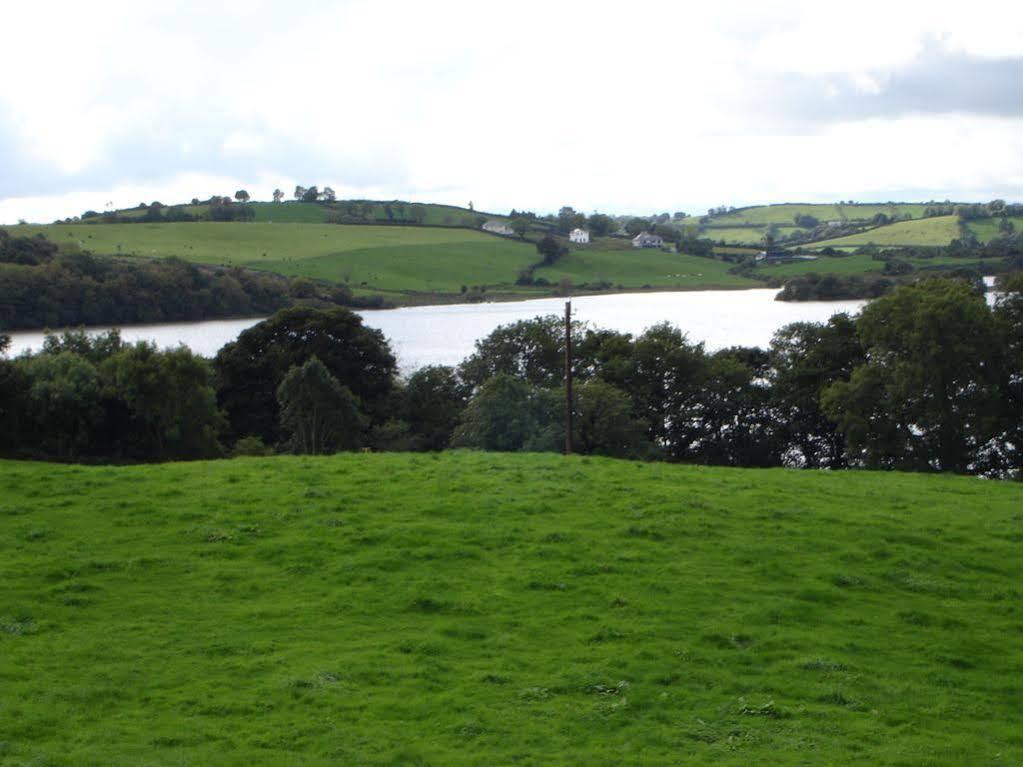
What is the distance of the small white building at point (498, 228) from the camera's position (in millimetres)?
128625

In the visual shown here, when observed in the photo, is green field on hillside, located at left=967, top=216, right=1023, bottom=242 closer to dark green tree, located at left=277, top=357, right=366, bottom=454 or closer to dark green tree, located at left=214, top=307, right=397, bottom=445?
dark green tree, located at left=214, top=307, right=397, bottom=445

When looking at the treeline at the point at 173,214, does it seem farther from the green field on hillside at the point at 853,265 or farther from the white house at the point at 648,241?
the green field on hillside at the point at 853,265

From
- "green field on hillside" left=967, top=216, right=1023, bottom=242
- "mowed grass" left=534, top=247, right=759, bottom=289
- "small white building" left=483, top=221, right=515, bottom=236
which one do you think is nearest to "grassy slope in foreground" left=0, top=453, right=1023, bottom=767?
"mowed grass" left=534, top=247, right=759, bottom=289

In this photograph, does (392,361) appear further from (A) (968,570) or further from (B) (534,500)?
(A) (968,570)

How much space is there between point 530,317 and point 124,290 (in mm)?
30581

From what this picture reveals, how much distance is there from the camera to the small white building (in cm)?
12862

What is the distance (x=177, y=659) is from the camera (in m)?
10.0

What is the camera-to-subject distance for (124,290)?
68875 millimetres

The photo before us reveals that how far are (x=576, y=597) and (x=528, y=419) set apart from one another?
23453 millimetres

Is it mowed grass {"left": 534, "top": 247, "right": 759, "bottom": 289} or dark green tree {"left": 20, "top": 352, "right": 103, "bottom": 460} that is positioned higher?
mowed grass {"left": 534, "top": 247, "right": 759, "bottom": 289}

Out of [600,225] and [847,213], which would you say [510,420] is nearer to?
[600,225]

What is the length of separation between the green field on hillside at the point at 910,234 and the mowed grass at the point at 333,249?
4699cm

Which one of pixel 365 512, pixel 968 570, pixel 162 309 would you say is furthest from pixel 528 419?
pixel 162 309

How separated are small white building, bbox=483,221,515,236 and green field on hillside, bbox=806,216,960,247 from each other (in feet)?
139
